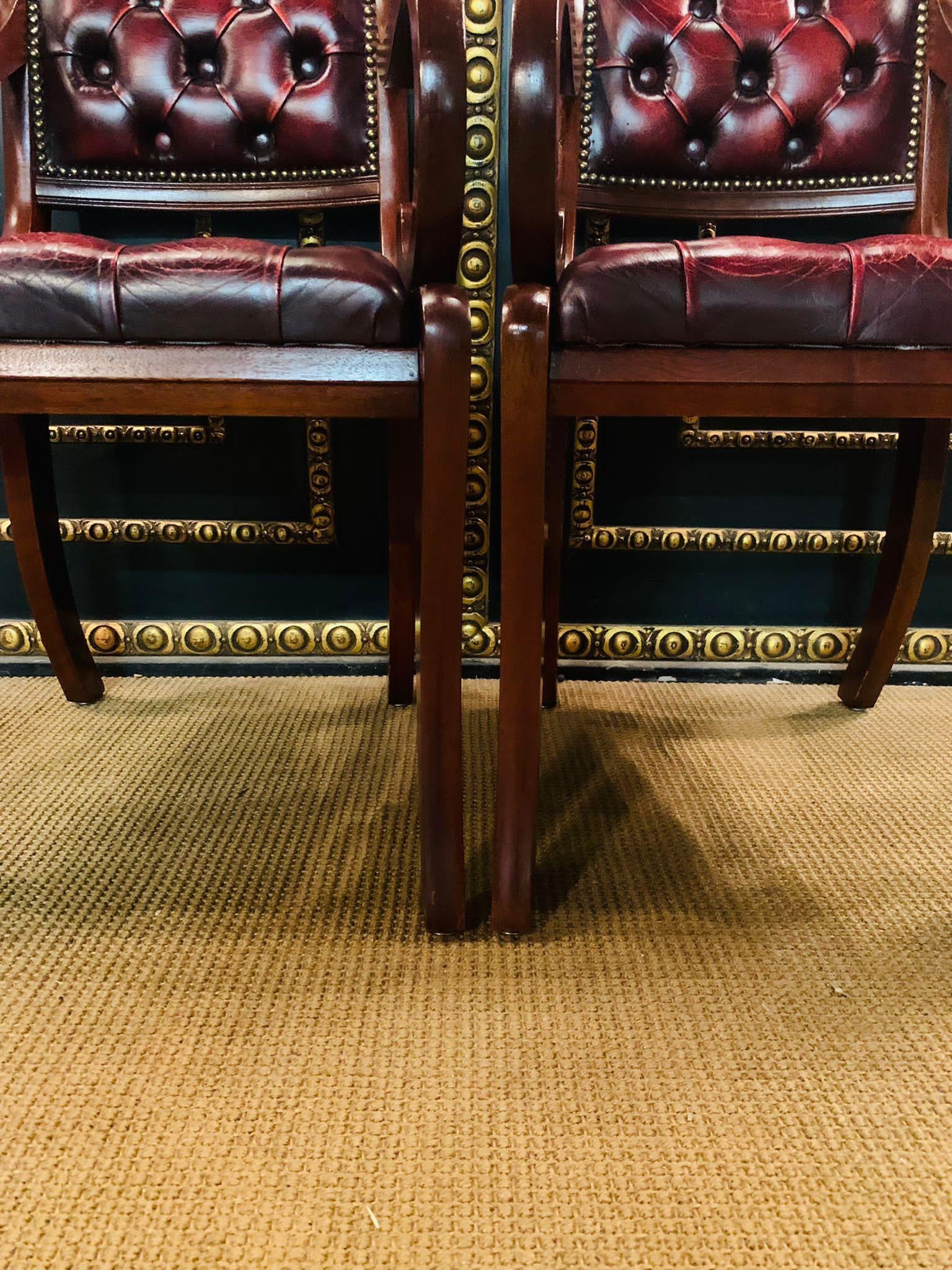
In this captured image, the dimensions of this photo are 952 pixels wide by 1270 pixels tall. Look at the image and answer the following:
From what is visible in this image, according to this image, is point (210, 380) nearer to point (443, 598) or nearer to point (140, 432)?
point (443, 598)

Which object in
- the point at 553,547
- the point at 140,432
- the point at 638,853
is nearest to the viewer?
the point at 638,853

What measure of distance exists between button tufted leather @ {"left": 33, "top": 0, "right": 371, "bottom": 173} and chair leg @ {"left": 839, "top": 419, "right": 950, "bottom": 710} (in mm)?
664

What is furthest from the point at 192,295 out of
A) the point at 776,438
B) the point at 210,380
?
the point at 776,438

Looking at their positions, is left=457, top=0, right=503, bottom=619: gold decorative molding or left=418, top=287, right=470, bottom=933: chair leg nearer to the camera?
left=418, top=287, right=470, bottom=933: chair leg

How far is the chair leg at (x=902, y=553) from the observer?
987 mm

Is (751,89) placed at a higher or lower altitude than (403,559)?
higher

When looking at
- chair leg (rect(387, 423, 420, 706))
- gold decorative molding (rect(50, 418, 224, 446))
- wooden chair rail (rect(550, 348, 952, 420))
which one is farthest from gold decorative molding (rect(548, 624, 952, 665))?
wooden chair rail (rect(550, 348, 952, 420))

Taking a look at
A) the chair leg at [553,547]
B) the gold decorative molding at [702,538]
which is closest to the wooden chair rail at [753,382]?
the chair leg at [553,547]

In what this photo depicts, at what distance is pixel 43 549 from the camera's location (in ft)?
3.28

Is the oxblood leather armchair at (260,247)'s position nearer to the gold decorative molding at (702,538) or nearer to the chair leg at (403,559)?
the chair leg at (403,559)

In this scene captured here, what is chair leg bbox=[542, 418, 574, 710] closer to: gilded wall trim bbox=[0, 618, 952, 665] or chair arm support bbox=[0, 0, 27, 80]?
gilded wall trim bbox=[0, 618, 952, 665]

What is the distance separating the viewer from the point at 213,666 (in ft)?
3.86

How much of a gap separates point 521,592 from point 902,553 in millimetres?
614

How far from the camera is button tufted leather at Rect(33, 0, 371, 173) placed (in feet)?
2.96
